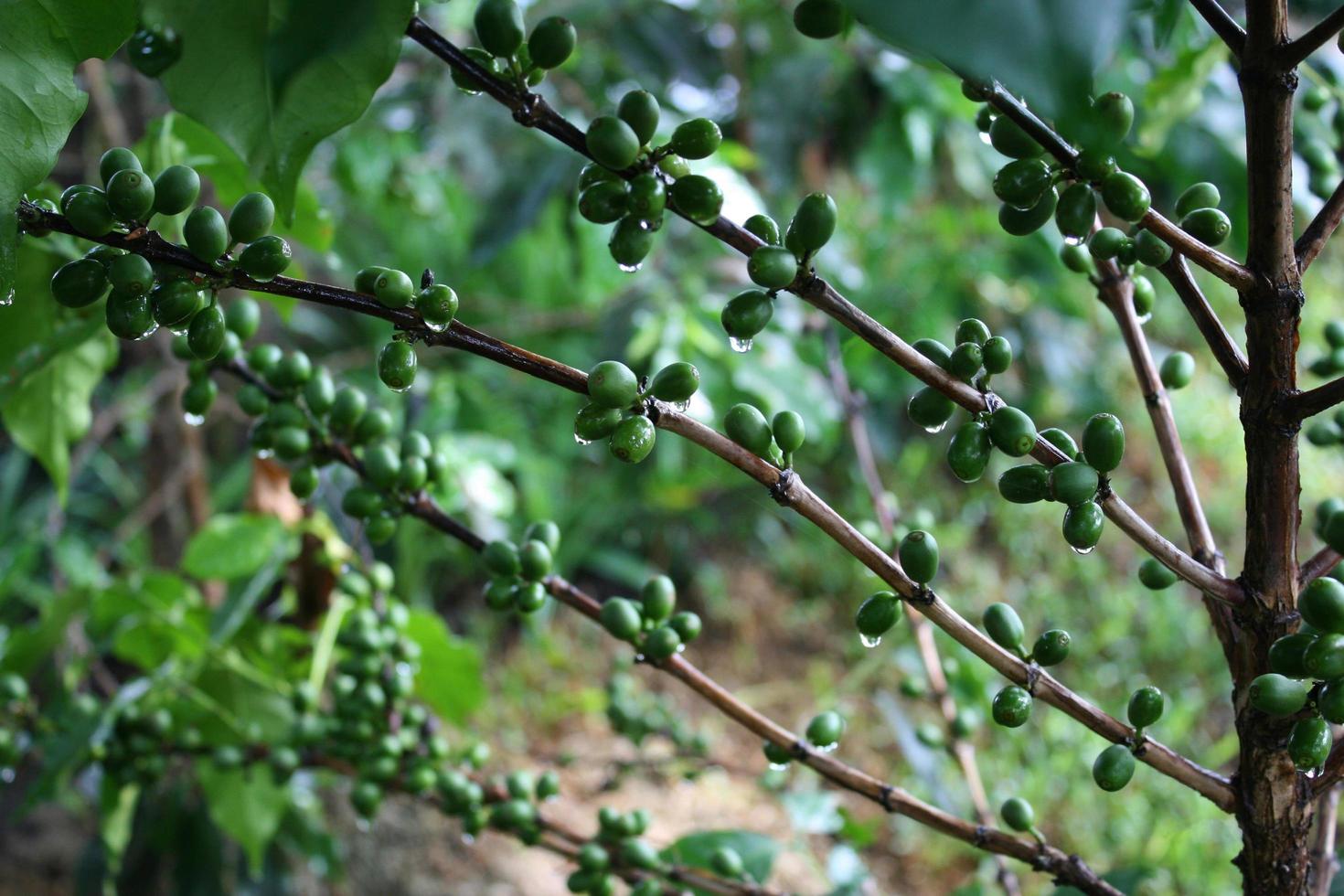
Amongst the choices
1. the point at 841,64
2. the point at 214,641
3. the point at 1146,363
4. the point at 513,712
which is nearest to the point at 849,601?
the point at 513,712

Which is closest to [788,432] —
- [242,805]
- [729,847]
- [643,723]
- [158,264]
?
[158,264]

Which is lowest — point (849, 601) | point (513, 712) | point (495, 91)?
point (495, 91)

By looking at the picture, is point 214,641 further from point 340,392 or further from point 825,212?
point 825,212

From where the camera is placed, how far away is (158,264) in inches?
12.9

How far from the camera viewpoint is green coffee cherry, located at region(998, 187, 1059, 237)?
1.16 ft

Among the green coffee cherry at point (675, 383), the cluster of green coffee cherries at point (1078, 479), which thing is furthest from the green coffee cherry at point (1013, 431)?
the green coffee cherry at point (675, 383)

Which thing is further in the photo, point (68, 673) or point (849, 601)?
point (849, 601)

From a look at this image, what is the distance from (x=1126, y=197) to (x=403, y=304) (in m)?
0.23

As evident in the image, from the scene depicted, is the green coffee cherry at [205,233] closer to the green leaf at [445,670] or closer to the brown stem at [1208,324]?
the brown stem at [1208,324]

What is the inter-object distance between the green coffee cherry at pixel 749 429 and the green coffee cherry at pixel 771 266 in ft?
0.16

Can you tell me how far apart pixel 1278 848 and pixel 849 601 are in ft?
5.75

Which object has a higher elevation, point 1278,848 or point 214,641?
point 214,641

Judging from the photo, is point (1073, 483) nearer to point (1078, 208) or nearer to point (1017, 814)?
point (1078, 208)

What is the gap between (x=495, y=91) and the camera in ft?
1.07
